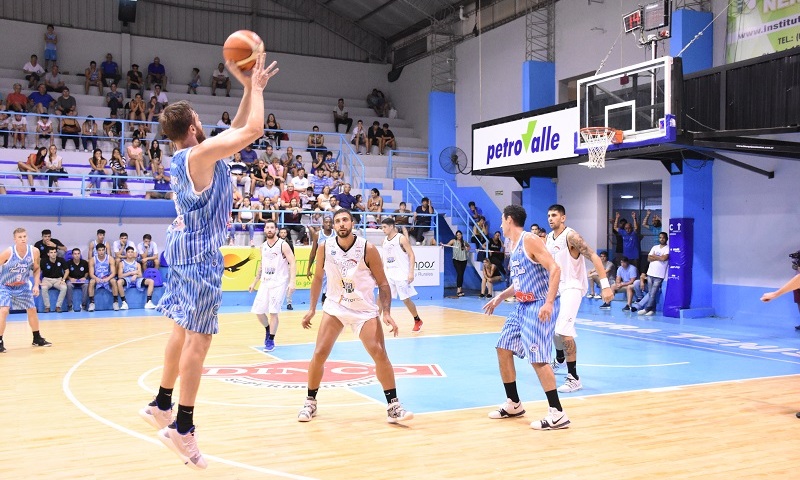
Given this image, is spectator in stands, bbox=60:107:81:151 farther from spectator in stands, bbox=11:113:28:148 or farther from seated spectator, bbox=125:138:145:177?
seated spectator, bbox=125:138:145:177

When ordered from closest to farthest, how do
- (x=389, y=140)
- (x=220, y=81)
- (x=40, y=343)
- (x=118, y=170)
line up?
1. (x=40, y=343)
2. (x=118, y=170)
3. (x=220, y=81)
4. (x=389, y=140)

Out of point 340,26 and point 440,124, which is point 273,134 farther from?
point 340,26

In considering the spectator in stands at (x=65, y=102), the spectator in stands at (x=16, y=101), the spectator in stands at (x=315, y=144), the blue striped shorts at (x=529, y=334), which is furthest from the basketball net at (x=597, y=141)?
the spectator in stands at (x=16, y=101)

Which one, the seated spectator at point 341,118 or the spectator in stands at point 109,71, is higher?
the spectator in stands at point 109,71

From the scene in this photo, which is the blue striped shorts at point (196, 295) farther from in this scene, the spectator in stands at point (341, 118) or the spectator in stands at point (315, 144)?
the spectator in stands at point (341, 118)

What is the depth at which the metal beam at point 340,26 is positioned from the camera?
28.9 meters

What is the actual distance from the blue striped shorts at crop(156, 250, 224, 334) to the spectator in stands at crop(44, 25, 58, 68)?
23079 mm

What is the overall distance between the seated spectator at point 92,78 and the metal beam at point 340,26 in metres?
7.72

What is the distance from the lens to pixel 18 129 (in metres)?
20.0

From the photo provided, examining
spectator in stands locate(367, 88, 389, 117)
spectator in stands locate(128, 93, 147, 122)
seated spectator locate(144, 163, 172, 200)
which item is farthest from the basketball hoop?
spectator in stands locate(367, 88, 389, 117)

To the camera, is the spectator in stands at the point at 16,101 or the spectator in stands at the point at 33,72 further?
the spectator in stands at the point at 33,72

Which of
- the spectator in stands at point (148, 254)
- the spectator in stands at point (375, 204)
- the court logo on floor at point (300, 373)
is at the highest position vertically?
the spectator in stands at point (375, 204)

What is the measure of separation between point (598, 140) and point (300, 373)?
748 centimetres

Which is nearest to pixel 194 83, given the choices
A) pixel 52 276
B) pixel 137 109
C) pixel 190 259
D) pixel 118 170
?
pixel 137 109
